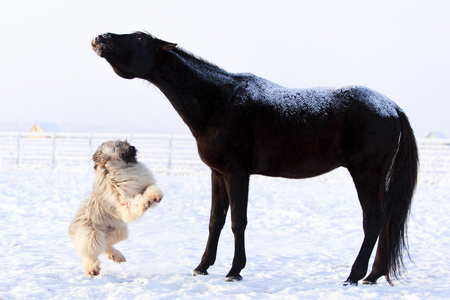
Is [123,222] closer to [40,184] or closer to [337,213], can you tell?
[337,213]

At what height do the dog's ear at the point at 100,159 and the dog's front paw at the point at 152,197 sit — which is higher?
the dog's ear at the point at 100,159

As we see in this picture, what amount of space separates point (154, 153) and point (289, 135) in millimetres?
17404

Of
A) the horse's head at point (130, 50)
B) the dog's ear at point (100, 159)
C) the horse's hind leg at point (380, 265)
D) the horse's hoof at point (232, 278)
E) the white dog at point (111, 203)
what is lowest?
the horse's hoof at point (232, 278)

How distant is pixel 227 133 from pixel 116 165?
129cm

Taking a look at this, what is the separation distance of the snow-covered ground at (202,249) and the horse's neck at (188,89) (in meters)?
1.65

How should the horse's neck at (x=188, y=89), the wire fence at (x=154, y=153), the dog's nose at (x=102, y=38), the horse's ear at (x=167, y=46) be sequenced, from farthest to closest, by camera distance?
the wire fence at (x=154, y=153) → the horse's neck at (x=188, y=89) → the horse's ear at (x=167, y=46) → the dog's nose at (x=102, y=38)

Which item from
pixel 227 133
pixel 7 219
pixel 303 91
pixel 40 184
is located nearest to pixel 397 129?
pixel 303 91

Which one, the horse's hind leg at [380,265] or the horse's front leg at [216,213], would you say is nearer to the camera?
the horse's hind leg at [380,265]

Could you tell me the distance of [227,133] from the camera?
14.2 ft

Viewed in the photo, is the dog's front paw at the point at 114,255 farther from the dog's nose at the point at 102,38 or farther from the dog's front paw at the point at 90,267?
the dog's nose at the point at 102,38

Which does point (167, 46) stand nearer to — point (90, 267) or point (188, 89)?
point (188, 89)

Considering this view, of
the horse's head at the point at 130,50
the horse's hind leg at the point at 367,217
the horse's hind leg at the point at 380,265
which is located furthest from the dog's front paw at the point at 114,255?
the horse's hind leg at the point at 380,265

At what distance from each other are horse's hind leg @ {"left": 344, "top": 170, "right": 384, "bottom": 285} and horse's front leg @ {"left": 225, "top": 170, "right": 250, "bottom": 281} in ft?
3.50

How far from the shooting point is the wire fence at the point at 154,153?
1814cm
